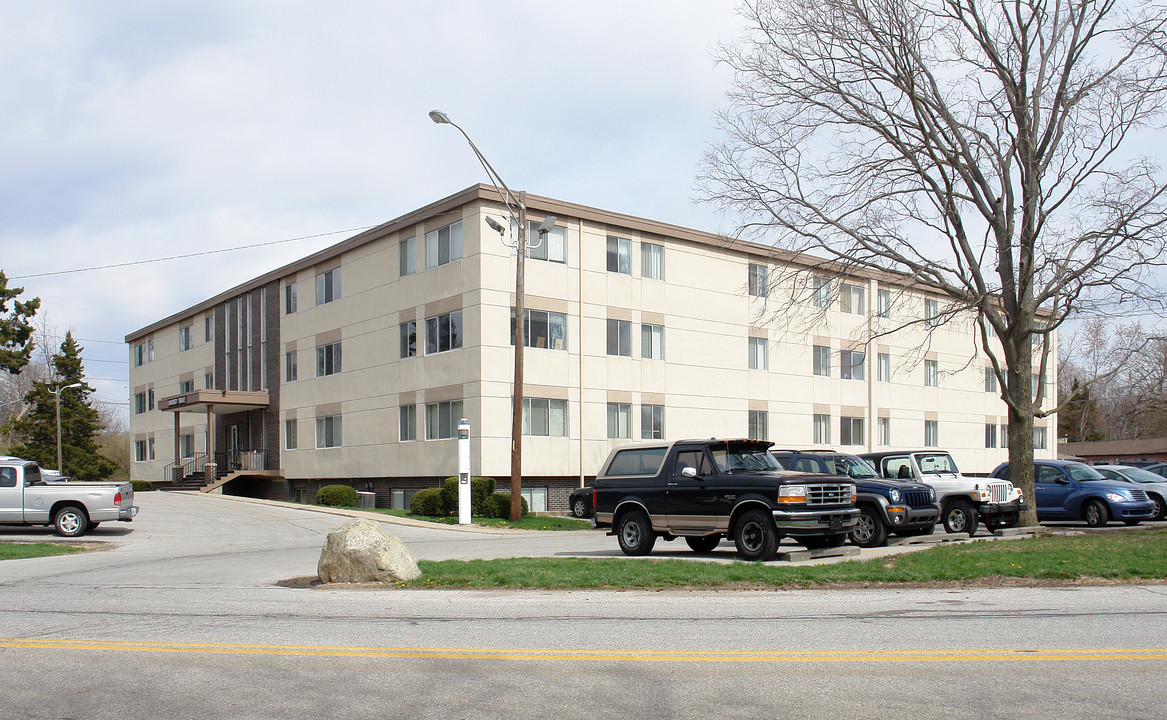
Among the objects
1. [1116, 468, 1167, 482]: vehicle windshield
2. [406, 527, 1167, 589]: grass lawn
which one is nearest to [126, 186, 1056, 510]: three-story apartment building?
[1116, 468, 1167, 482]: vehicle windshield

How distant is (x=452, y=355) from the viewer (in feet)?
113

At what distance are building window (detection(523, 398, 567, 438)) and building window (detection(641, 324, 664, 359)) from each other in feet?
14.6

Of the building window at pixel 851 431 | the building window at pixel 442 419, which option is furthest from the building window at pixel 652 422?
the building window at pixel 851 431

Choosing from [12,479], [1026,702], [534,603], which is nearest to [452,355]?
[12,479]

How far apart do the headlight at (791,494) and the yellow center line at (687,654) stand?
693 centimetres

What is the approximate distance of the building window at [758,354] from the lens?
138 feet

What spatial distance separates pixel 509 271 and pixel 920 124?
49.5 ft

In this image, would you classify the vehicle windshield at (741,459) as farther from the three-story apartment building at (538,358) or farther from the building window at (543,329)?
the building window at (543,329)

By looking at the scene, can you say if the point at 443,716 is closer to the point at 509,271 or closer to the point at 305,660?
the point at 305,660

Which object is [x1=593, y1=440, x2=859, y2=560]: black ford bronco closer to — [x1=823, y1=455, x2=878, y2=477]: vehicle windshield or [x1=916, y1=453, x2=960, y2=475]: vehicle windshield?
[x1=823, y1=455, x2=878, y2=477]: vehicle windshield

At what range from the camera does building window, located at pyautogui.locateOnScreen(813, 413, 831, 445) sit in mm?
44594

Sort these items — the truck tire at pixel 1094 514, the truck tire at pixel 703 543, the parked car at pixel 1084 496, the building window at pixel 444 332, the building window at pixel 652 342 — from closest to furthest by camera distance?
1. the truck tire at pixel 703 543
2. the parked car at pixel 1084 496
3. the truck tire at pixel 1094 514
4. the building window at pixel 444 332
5. the building window at pixel 652 342

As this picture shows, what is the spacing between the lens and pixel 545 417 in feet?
114

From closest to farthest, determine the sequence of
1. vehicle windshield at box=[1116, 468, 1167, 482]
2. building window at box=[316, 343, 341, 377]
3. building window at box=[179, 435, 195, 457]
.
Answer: vehicle windshield at box=[1116, 468, 1167, 482]
building window at box=[316, 343, 341, 377]
building window at box=[179, 435, 195, 457]
